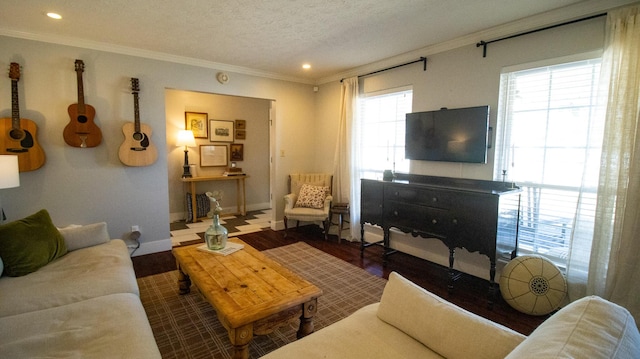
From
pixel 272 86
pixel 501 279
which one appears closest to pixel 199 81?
pixel 272 86

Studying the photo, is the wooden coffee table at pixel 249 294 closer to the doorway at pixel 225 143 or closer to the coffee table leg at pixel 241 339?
the coffee table leg at pixel 241 339

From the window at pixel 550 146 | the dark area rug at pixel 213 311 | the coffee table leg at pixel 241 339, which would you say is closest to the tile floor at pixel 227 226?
the dark area rug at pixel 213 311

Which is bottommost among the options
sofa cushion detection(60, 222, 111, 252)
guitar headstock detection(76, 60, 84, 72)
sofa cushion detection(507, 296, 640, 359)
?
sofa cushion detection(60, 222, 111, 252)

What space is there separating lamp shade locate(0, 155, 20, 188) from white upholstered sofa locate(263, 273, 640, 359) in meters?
2.59

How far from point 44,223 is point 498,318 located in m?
3.75

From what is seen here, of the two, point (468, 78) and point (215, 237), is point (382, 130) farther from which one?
point (215, 237)

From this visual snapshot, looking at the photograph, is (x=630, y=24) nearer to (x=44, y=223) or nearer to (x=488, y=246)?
(x=488, y=246)

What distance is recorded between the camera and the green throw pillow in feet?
6.69

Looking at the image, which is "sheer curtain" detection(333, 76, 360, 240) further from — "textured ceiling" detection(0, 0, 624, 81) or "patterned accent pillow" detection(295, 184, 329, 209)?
"textured ceiling" detection(0, 0, 624, 81)

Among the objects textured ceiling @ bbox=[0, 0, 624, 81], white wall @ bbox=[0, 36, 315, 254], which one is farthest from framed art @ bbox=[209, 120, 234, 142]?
textured ceiling @ bbox=[0, 0, 624, 81]

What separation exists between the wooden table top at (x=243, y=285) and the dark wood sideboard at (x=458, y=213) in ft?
5.26

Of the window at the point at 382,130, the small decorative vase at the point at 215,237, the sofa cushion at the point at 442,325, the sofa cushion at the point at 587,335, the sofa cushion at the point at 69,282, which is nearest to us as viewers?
the sofa cushion at the point at 587,335

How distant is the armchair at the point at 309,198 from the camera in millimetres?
4422

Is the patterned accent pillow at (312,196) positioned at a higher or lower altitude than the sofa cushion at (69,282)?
higher
